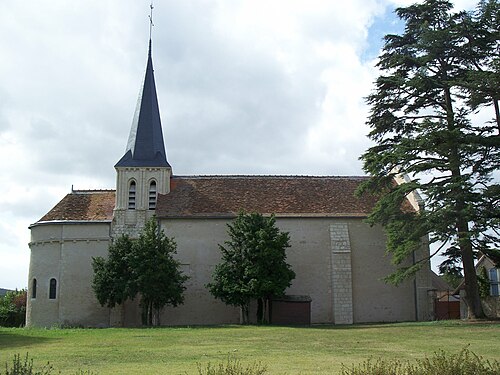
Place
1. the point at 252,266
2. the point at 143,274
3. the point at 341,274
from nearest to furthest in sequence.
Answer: the point at 143,274 → the point at 252,266 → the point at 341,274

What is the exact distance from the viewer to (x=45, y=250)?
122ft

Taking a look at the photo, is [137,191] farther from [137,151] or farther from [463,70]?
[463,70]

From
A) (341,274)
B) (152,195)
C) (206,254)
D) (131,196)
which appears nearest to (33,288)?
(131,196)

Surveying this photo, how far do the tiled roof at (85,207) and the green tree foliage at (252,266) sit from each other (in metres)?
9.04

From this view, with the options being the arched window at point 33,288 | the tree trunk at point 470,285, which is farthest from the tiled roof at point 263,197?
the arched window at point 33,288

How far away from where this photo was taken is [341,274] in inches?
1430

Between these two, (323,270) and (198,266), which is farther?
(323,270)

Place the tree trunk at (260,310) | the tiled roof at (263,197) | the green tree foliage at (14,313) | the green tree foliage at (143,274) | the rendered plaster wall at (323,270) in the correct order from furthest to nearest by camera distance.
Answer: the green tree foliage at (14,313) < the tiled roof at (263,197) < the rendered plaster wall at (323,270) < the tree trunk at (260,310) < the green tree foliage at (143,274)

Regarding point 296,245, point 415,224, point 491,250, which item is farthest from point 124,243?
point 491,250

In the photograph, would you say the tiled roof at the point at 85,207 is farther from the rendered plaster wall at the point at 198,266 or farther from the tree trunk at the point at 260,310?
the tree trunk at the point at 260,310

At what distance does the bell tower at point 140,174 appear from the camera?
1494 inches

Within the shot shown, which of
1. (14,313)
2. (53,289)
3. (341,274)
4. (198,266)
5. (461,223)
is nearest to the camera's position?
(461,223)

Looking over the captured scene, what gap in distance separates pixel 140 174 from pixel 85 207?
4.17m

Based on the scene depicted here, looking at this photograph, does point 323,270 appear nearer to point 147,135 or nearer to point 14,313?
point 147,135
